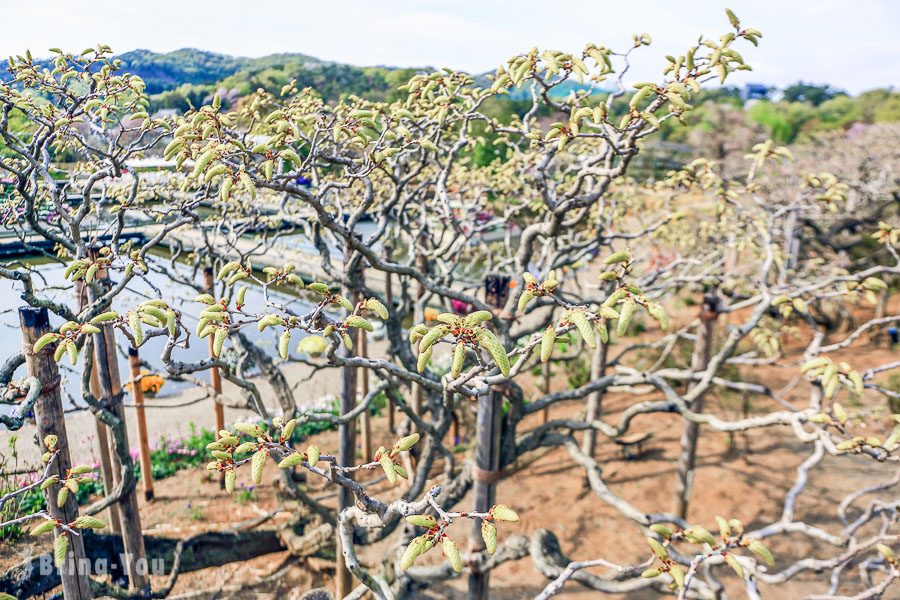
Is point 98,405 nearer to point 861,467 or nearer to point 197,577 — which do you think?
point 197,577

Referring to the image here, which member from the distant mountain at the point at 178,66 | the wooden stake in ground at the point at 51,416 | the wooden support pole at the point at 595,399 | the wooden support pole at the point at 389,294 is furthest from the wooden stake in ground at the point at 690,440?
the distant mountain at the point at 178,66

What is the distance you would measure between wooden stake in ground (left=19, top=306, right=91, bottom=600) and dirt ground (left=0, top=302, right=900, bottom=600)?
4.10ft

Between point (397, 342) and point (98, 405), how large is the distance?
5.77 ft

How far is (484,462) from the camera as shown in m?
3.62

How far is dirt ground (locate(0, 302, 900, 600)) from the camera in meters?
4.42

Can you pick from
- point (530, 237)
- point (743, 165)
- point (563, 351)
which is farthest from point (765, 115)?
point (530, 237)

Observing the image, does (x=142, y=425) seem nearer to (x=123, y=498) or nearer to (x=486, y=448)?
(x=123, y=498)

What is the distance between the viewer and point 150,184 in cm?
459

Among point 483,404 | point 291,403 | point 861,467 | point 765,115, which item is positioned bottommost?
point 861,467

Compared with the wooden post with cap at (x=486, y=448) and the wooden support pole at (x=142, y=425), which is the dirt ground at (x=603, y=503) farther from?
the wooden post with cap at (x=486, y=448)

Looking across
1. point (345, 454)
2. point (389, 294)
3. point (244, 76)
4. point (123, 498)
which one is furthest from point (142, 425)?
point (244, 76)

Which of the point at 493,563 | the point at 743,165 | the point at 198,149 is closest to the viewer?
the point at 198,149

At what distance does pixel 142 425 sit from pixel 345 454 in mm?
1966

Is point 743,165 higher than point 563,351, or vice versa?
point 743,165
